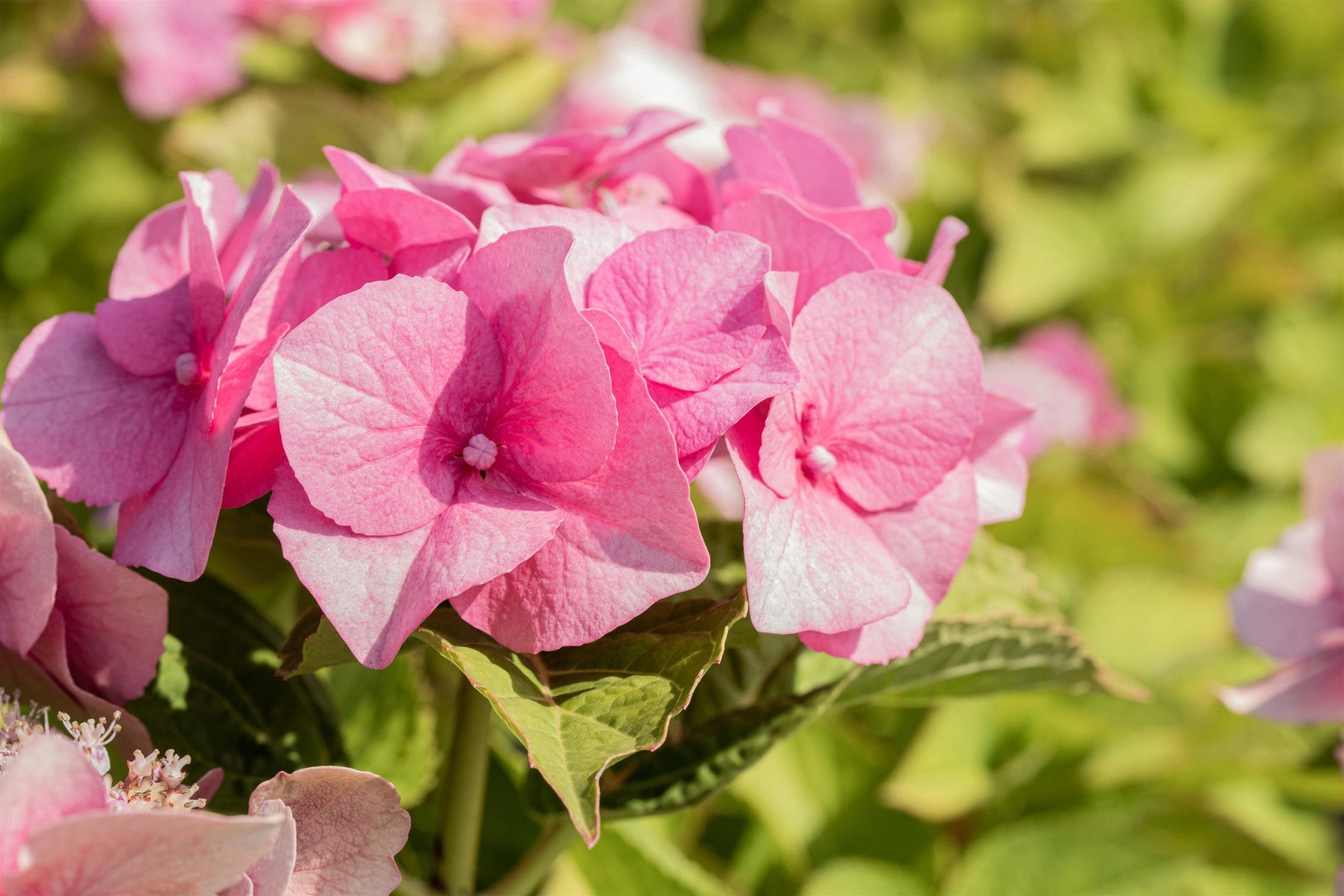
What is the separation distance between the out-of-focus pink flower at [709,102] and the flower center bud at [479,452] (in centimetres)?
57

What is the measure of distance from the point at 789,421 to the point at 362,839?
209 millimetres

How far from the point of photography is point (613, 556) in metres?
0.42

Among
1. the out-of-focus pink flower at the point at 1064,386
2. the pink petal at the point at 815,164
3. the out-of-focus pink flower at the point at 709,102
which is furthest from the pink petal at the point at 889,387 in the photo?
the out-of-focus pink flower at the point at 1064,386

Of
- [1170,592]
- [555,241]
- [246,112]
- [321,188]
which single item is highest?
[555,241]

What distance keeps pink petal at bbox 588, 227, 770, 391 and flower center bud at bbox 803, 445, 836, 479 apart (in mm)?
55

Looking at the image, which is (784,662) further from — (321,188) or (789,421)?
(321,188)

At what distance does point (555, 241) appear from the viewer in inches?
16.1

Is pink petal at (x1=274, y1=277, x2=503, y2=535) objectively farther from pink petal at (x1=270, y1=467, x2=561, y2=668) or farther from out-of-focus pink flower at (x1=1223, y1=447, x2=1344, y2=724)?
out-of-focus pink flower at (x1=1223, y1=447, x2=1344, y2=724)

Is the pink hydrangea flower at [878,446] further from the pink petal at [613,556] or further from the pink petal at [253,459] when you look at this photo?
the pink petal at [253,459]

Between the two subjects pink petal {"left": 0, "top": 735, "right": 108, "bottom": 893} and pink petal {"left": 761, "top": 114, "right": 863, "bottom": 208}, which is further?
pink petal {"left": 761, "top": 114, "right": 863, "bottom": 208}

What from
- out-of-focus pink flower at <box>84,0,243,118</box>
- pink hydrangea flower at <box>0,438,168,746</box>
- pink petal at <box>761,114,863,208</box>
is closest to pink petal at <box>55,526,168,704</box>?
pink hydrangea flower at <box>0,438,168,746</box>

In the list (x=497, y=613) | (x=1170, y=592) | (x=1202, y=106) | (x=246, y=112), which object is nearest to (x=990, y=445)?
(x=497, y=613)

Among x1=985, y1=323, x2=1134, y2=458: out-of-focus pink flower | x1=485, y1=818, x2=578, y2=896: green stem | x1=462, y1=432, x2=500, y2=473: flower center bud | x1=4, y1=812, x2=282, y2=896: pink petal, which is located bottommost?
x1=985, y1=323, x2=1134, y2=458: out-of-focus pink flower

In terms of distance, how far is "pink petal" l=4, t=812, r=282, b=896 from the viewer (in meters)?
0.34
